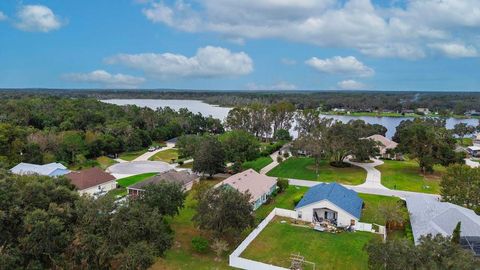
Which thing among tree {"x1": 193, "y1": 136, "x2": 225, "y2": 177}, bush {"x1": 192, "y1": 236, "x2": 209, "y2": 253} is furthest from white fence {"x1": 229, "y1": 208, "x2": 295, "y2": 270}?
tree {"x1": 193, "y1": 136, "x2": 225, "y2": 177}

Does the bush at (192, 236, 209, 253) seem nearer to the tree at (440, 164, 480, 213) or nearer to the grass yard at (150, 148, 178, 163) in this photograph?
the tree at (440, 164, 480, 213)

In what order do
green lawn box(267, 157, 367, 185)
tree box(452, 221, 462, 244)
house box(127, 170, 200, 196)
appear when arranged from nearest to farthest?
1. tree box(452, 221, 462, 244)
2. house box(127, 170, 200, 196)
3. green lawn box(267, 157, 367, 185)

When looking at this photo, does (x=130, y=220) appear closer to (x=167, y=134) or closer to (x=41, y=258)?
(x=41, y=258)

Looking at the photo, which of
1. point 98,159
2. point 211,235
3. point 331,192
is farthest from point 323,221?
point 98,159

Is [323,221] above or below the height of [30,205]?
below

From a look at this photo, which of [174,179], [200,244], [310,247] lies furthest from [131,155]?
[310,247]

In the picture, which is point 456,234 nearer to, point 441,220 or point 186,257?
point 441,220

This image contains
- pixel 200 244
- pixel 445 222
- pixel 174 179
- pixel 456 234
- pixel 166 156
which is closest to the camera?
pixel 456 234
